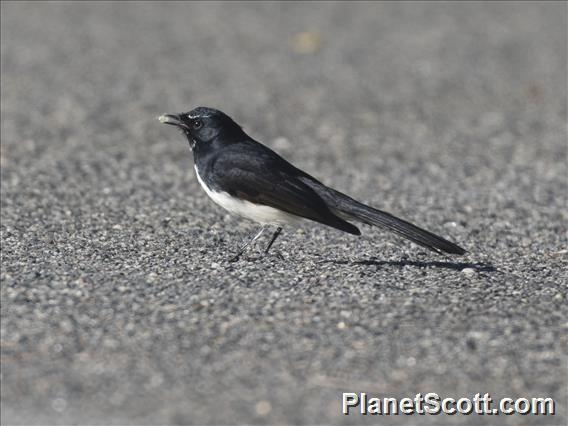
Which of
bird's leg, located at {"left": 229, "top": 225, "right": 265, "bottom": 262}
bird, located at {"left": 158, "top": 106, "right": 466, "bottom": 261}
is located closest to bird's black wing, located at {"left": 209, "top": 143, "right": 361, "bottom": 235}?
bird, located at {"left": 158, "top": 106, "right": 466, "bottom": 261}

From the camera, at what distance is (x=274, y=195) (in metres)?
6.67

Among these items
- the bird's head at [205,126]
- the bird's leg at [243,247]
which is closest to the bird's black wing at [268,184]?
the bird's head at [205,126]

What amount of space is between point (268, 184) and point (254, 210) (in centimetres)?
19

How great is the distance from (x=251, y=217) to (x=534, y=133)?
216 inches

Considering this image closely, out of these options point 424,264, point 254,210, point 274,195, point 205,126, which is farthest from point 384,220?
point 205,126

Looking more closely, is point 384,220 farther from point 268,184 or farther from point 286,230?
point 286,230

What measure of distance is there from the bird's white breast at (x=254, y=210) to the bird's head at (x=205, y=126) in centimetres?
45

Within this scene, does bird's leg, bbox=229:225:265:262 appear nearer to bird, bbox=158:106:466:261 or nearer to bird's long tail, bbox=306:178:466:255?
bird, bbox=158:106:466:261

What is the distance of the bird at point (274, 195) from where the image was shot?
656 centimetres

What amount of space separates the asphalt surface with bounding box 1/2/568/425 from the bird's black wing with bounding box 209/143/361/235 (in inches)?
14.8

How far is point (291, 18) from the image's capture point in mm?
16031

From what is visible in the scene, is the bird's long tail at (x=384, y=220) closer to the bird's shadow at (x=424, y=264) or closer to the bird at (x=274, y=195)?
the bird at (x=274, y=195)

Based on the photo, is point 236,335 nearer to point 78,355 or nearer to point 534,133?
point 78,355

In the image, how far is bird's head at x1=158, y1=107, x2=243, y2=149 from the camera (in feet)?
23.4
